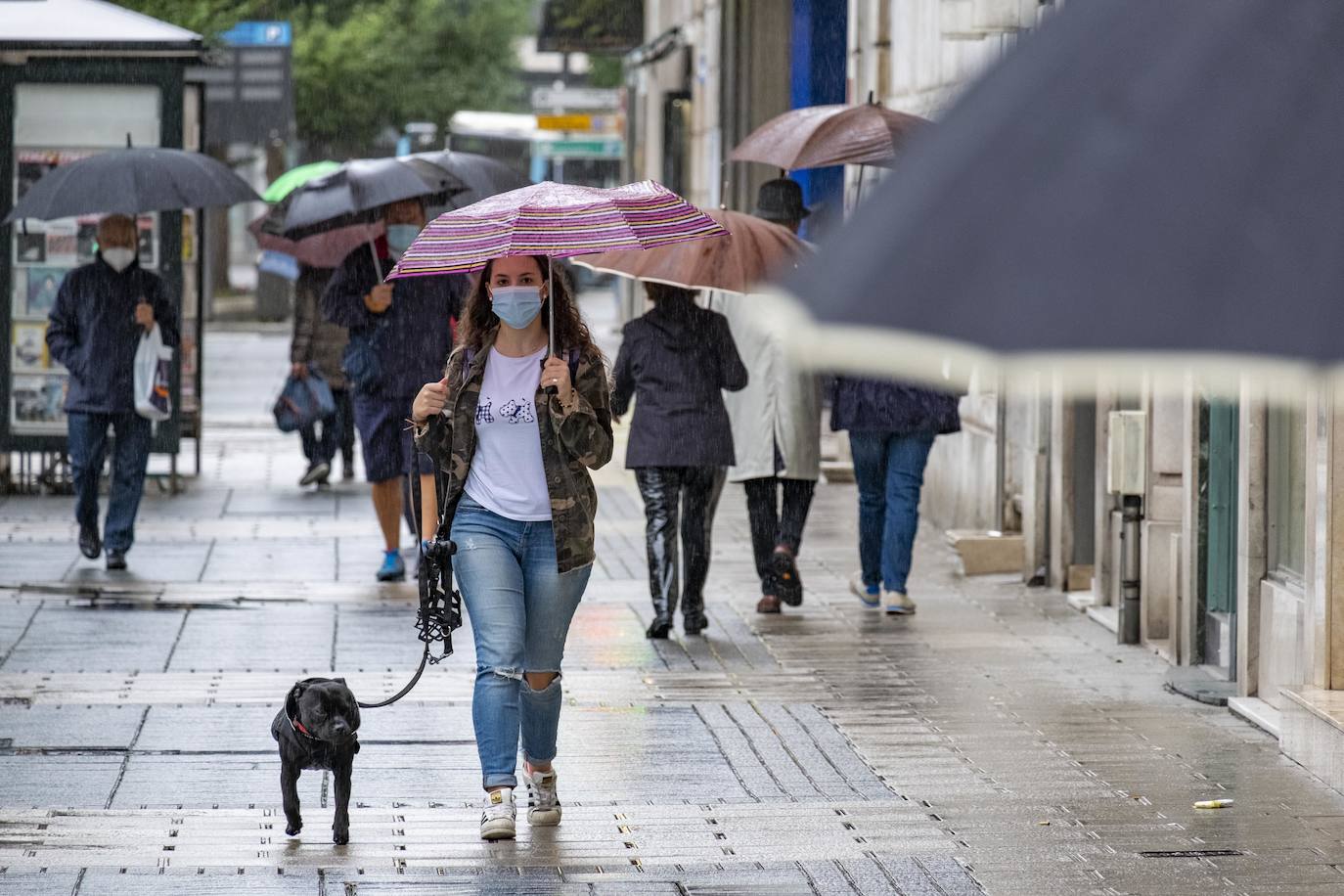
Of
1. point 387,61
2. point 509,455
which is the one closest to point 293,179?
point 509,455

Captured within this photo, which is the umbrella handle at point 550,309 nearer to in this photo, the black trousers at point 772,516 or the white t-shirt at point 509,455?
the white t-shirt at point 509,455

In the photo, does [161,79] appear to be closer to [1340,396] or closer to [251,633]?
[251,633]

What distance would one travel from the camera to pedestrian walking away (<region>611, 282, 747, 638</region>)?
29.9 ft

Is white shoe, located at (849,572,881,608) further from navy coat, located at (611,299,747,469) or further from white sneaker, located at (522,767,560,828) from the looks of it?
white sneaker, located at (522,767,560,828)

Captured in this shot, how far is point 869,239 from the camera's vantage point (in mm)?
1548

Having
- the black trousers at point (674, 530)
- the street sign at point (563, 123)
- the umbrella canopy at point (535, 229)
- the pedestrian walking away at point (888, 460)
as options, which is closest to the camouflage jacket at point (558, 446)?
the umbrella canopy at point (535, 229)

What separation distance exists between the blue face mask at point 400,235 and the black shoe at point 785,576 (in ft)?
8.47

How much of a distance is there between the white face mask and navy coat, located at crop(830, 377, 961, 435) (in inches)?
153

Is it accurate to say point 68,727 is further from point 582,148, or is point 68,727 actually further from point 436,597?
point 582,148

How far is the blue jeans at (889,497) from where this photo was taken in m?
10.0

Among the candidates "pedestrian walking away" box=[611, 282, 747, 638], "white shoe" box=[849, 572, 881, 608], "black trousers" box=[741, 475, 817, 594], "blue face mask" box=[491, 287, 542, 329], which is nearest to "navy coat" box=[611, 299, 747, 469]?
"pedestrian walking away" box=[611, 282, 747, 638]

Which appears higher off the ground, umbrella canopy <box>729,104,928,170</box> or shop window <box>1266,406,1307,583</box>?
umbrella canopy <box>729,104,928,170</box>

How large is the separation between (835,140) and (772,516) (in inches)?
68.2

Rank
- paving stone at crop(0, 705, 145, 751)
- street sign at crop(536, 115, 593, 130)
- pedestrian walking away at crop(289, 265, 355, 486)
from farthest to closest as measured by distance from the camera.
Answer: street sign at crop(536, 115, 593, 130), pedestrian walking away at crop(289, 265, 355, 486), paving stone at crop(0, 705, 145, 751)
